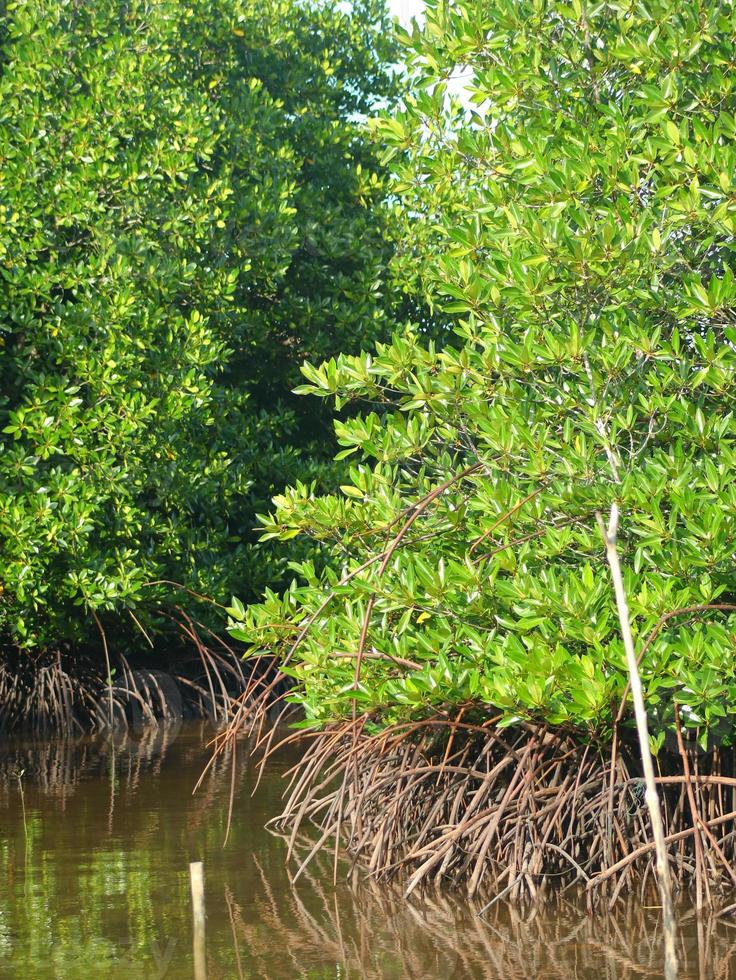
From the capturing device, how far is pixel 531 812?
5598mm

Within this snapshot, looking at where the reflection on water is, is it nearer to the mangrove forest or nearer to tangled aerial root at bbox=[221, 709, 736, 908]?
the mangrove forest

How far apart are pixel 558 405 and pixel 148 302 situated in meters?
6.04

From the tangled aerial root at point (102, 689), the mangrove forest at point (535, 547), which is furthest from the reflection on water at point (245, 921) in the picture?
the tangled aerial root at point (102, 689)

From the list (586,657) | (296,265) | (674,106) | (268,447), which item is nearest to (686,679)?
(586,657)

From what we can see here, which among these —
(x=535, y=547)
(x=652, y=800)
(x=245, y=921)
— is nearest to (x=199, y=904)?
(x=652, y=800)

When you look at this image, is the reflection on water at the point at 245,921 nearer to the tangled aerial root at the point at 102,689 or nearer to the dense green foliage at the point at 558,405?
the dense green foliage at the point at 558,405

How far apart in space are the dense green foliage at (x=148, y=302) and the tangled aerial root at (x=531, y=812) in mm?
4723

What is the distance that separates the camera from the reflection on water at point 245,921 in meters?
4.94

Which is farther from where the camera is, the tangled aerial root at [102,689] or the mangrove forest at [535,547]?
the tangled aerial root at [102,689]

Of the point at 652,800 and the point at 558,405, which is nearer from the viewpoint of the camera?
the point at 652,800

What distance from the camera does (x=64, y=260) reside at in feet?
37.2

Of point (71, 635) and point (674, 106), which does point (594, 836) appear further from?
point (71, 635)

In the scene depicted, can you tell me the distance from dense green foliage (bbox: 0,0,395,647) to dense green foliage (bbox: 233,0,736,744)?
4.46 meters

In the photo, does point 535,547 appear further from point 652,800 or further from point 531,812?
point 652,800
